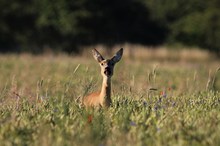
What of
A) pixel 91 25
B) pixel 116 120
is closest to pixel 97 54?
pixel 116 120

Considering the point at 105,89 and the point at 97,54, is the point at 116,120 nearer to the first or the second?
the point at 105,89

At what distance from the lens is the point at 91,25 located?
162ft

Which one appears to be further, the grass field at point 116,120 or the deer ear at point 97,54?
the deer ear at point 97,54

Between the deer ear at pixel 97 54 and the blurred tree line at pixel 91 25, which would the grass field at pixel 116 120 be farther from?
the blurred tree line at pixel 91 25

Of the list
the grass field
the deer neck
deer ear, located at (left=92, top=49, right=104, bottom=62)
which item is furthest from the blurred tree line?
the grass field

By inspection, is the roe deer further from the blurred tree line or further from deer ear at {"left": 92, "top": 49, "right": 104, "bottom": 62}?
the blurred tree line

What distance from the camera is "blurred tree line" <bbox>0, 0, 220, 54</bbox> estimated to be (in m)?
47.5

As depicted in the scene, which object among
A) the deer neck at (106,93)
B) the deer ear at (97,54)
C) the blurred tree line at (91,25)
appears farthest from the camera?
the blurred tree line at (91,25)

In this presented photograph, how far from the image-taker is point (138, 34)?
5866 centimetres

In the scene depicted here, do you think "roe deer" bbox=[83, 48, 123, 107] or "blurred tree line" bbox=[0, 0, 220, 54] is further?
"blurred tree line" bbox=[0, 0, 220, 54]

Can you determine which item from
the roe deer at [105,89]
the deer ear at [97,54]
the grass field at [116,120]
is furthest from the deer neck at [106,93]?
the deer ear at [97,54]

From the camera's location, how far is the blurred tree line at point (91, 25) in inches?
1869

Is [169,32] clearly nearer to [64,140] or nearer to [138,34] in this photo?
[138,34]

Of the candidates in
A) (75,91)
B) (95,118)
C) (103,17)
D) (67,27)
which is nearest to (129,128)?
(95,118)
